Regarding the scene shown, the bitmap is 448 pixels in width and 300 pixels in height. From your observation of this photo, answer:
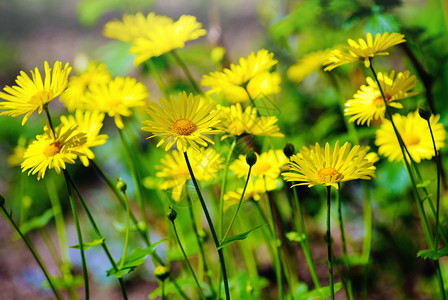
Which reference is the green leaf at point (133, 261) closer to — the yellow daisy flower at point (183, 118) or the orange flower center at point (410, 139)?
the yellow daisy flower at point (183, 118)

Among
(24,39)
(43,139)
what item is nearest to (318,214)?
(43,139)

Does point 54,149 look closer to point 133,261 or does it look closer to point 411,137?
point 133,261

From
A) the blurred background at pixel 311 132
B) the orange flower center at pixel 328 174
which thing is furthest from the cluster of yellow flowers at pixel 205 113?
the blurred background at pixel 311 132

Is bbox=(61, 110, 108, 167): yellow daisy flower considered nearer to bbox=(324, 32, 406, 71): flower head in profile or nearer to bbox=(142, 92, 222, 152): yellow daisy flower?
bbox=(142, 92, 222, 152): yellow daisy flower

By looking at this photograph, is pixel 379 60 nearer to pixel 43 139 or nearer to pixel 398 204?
pixel 398 204

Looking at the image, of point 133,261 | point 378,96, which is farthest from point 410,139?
point 133,261

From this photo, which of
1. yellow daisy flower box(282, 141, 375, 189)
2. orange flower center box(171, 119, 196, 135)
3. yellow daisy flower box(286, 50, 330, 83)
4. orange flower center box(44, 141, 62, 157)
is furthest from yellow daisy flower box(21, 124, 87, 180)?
yellow daisy flower box(286, 50, 330, 83)
